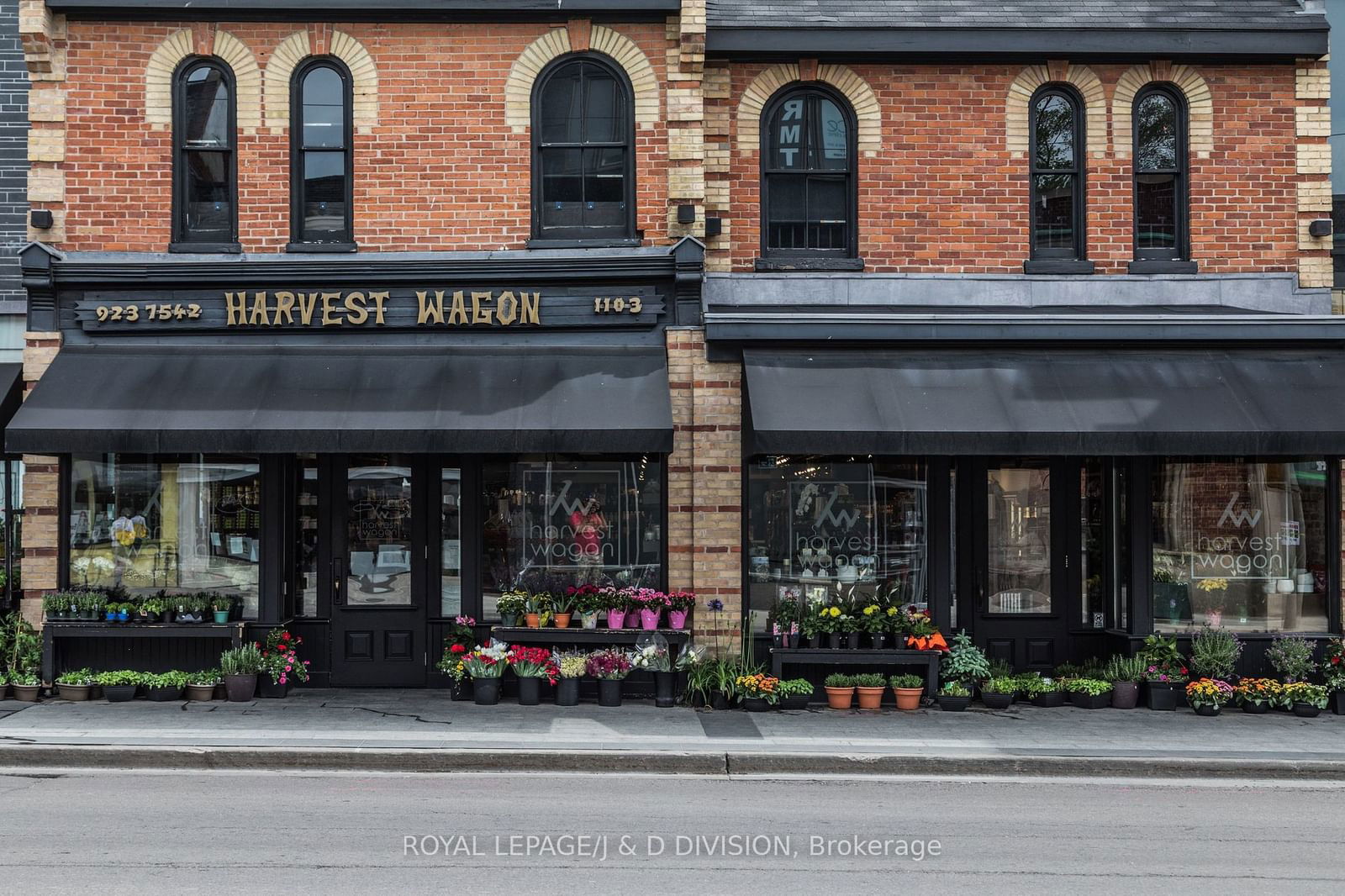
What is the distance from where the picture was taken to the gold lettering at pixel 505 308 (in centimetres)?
1252

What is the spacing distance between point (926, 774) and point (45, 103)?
1081cm

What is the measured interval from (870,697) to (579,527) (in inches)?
136

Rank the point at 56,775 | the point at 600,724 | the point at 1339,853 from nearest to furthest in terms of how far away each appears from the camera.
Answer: the point at 1339,853
the point at 56,775
the point at 600,724

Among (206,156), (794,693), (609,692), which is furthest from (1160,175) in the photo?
(206,156)

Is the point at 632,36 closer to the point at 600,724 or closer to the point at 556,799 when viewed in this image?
the point at 600,724

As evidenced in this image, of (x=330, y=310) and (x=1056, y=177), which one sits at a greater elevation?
(x=1056, y=177)

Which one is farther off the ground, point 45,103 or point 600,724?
point 45,103

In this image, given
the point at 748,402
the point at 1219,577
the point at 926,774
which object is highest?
the point at 748,402

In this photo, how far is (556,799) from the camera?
8953mm

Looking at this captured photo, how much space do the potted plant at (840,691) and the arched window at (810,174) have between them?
4.46 m

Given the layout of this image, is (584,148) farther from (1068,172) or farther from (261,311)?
(1068,172)

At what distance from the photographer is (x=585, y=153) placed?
12.8 m

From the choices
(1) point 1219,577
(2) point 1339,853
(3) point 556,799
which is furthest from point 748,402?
(2) point 1339,853

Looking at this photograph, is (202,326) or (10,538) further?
(10,538)
